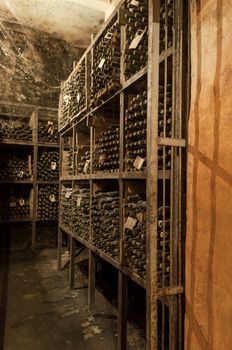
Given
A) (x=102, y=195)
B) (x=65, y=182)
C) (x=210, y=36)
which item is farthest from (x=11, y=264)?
(x=210, y=36)

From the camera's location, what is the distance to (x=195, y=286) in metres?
1.65

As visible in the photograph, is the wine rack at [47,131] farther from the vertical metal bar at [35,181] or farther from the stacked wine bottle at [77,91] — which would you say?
the stacked wine bottle at [77,91]

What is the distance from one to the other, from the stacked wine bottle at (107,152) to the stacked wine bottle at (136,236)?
1.72 feet

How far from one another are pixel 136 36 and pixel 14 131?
3.92 m

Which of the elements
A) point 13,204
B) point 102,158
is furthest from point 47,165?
point 102,158

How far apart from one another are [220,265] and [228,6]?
54.7 inches

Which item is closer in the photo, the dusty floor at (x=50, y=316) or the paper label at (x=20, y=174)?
the dusty floor at (x=50, y=316)

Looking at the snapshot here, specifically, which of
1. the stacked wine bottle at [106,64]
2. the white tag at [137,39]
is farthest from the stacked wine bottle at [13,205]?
the white tag at [137,39]

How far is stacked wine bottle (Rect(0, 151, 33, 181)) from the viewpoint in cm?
547

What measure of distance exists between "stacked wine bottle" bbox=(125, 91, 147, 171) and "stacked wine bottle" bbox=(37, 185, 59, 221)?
148 inches

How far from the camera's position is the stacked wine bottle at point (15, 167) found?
5.47 metres

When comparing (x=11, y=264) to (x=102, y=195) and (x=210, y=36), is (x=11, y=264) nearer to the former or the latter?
(x=102, y=195)

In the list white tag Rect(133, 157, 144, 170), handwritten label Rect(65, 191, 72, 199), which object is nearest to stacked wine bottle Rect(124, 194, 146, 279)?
white tag Rect(133, 157, 144, 170)

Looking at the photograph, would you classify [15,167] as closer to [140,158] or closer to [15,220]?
[15,220]
